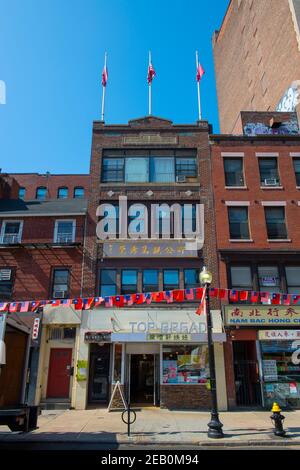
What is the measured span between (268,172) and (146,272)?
9613 millimetres

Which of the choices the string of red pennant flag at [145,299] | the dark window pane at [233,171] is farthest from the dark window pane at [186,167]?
the string of red pennant flag at [145,299]

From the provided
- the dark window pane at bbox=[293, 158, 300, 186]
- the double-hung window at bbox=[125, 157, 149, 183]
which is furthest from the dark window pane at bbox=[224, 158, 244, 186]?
the double-hung window at bbox=[125, 157, 149, 183]

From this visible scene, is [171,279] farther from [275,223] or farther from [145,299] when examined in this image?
[275,223]

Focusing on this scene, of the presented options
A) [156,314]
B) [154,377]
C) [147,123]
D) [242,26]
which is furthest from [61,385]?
[242,26]

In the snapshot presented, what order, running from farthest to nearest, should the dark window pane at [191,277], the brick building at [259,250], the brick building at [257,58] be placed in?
the brick building at [257,58] < the dark window pane at [191,277] < the brick building at [259,250]

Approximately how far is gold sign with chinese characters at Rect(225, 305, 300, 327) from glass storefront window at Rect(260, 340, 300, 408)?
1.01 m

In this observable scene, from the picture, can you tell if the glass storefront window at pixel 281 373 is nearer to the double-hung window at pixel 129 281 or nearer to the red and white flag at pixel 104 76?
the double-hung window at pixel 129 281

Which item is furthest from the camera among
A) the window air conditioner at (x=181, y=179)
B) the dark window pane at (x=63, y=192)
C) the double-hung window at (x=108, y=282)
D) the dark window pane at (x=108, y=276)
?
the dark window pane at (x=63, y=192)

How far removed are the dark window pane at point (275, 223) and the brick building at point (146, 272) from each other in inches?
127

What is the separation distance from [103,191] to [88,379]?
1038 centimetres

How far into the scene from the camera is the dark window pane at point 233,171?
857 inches

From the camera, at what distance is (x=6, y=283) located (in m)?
20.0

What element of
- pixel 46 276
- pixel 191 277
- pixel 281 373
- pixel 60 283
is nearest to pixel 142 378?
pixel 191 277

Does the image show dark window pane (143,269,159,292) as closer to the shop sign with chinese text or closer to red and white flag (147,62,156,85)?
the shop sign with chinese text
